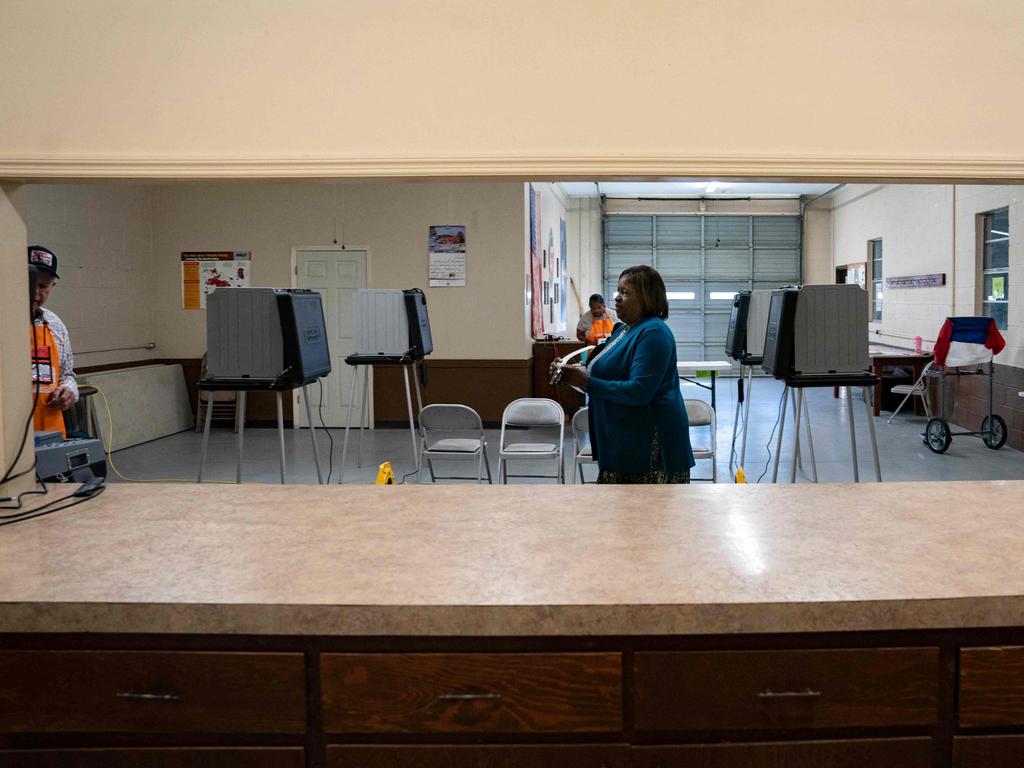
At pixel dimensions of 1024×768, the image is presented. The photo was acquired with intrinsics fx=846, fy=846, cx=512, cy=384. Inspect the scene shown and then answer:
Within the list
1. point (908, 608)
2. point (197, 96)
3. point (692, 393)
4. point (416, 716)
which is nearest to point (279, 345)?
point (197, 96)

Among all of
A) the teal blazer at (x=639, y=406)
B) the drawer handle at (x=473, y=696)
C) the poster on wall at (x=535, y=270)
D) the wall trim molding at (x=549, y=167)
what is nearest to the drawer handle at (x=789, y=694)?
the drawer handle at (x=473, y=696)

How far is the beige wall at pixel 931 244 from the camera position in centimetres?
802

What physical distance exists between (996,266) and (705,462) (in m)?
4.10

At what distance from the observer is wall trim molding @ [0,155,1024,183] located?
6.52 feet

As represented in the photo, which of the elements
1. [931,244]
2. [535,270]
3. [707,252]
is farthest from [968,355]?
[707,252]

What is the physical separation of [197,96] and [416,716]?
1526 mm

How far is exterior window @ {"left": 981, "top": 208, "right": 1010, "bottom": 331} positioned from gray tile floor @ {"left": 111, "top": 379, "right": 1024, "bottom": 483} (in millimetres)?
1395

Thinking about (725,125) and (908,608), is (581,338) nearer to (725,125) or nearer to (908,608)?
(725,125)

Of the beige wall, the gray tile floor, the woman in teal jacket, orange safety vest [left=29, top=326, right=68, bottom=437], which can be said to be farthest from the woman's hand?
the beige wall

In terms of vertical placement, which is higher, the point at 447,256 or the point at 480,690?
the point at 447,256

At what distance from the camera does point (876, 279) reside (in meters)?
13.5

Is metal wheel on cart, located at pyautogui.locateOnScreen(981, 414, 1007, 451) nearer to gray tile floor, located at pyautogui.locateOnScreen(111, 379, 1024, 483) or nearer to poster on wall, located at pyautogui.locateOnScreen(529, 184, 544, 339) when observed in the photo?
gray tile floor, located at pyautogui.locateOnScreen(111, 379, 1024, 483)

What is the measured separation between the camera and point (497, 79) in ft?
6.56

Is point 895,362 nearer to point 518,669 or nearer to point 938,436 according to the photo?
point 938,436
